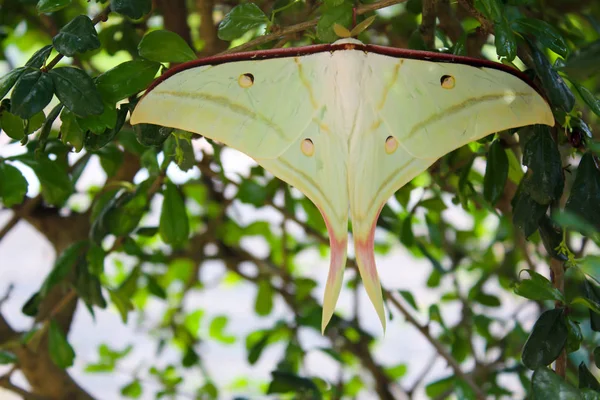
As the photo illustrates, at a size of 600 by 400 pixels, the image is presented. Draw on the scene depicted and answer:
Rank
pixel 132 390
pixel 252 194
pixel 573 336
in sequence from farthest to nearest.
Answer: pixel 132 390 < pixel 252 194 < pixel 573 336

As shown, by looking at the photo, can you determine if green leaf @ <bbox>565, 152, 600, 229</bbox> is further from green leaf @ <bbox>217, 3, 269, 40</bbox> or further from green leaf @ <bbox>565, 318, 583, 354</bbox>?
green leaf @ <bbox>217, 3, 269, 40</bbox>

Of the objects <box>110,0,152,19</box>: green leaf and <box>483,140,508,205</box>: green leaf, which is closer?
<box>110,0,152,19</box>: green leaf

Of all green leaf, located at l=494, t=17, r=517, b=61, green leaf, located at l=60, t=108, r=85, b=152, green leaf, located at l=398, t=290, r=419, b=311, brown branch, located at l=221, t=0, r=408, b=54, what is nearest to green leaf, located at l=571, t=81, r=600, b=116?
green leaf, located at l=494, t=17, r=517, b=61

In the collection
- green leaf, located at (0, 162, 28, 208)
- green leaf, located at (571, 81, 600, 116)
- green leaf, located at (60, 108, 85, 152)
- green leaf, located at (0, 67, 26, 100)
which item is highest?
green leaf, located at (0, 67, 26, 100)

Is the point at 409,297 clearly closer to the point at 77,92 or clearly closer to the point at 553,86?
the point at 553,86

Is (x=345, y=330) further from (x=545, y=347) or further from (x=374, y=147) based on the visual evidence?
(x=374, y=147)

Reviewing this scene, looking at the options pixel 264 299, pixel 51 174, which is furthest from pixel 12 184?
pixel 264 299
